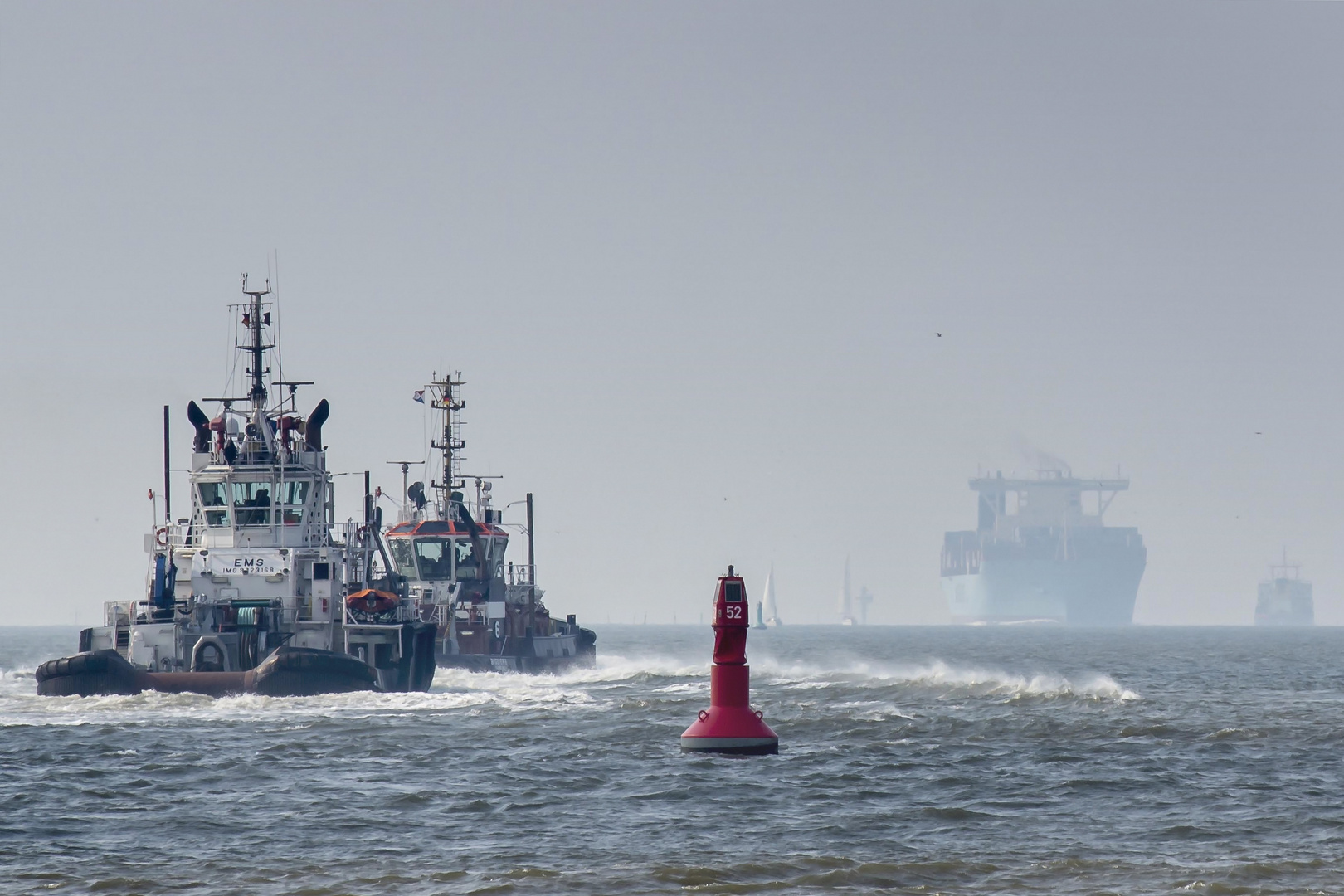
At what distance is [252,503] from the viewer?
57031 mm

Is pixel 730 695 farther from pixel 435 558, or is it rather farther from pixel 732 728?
pixel 435 558

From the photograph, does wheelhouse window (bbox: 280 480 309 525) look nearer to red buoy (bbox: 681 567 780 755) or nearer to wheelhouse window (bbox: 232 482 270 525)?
wheelhouse window (bbox: 232 482 270 525)

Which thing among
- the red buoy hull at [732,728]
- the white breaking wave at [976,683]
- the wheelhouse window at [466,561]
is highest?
the wheelhouse window at [466,561]

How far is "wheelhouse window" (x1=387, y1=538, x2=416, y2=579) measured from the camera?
260 feet

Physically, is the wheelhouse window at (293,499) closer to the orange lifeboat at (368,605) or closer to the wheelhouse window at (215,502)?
the wheelhouse window at (215,502)

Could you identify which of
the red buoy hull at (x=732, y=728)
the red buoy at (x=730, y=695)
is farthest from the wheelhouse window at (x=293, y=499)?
the red buoy hull at (x=732, y=728)

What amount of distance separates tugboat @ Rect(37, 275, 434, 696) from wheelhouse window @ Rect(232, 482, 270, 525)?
4 cm

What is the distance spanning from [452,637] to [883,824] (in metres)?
49.4

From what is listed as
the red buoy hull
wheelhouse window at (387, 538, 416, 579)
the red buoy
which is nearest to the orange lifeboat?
the red buoy

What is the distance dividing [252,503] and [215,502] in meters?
1.26

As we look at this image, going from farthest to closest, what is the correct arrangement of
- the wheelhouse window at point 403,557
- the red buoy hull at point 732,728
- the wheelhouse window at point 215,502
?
the wheelhouse window at point 403,557
the wheelhouse window at point 215,502
the red buoy hull at point 732,728

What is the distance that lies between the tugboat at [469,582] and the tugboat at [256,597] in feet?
47.7

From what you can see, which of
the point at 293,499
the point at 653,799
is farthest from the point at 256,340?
the point at 653,799

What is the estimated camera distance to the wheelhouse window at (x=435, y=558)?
259 feet
